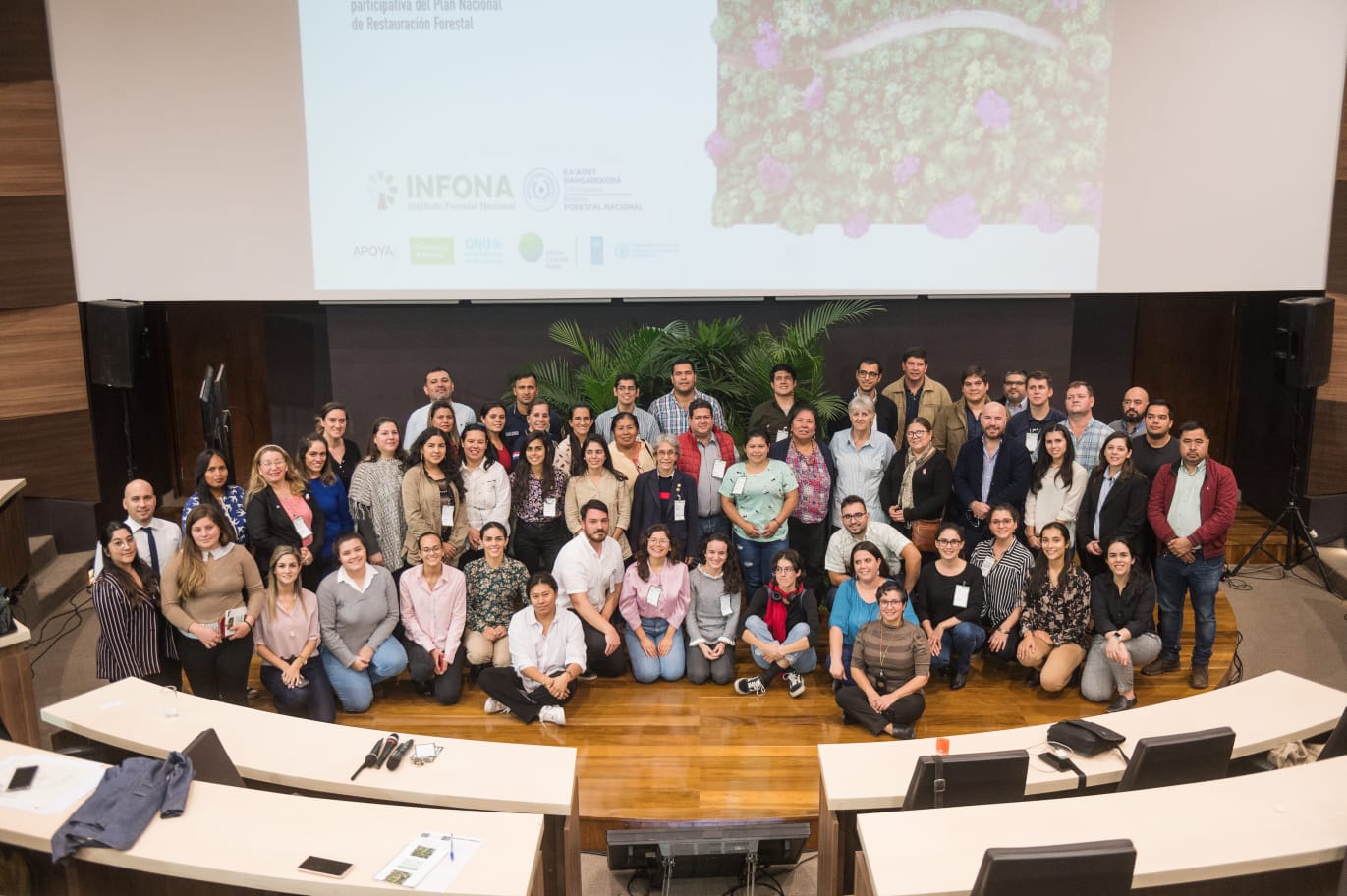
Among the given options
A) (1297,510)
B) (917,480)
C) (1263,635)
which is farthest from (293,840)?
(1297,510)

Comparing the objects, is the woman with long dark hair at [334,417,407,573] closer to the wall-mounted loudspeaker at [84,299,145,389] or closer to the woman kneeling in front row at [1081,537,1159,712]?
the wall-mounted loudspeaker at [84,299,145,389]

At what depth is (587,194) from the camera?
7398 millimetres

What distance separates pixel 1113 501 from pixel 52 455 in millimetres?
7100

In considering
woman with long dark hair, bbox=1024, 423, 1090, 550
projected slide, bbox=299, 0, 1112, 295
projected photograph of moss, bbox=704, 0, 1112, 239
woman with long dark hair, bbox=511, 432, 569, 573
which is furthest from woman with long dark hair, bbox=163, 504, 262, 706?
woman with long dark hair, bbox=1024, 423, 1090, 550

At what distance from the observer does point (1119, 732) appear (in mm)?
4211

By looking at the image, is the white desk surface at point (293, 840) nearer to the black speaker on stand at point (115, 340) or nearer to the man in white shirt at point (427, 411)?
the man in white shirt at point (427, 411)

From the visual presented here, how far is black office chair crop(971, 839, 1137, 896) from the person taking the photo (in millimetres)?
2982

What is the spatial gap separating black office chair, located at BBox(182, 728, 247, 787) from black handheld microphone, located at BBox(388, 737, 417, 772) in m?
0.52

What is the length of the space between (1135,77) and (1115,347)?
2423mm

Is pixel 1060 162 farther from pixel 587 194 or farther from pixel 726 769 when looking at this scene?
pixel 726 769

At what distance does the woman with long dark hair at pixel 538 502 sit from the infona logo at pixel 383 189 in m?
2.22

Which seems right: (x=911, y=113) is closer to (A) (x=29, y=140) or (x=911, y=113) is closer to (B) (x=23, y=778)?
(A) (x=29, y=140)

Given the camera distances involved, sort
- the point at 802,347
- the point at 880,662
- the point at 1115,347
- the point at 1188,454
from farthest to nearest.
Result: the point at 1115,347
the point at 802,347
the point at 1188,454
the point at 880,662

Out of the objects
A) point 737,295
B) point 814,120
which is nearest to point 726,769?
point 737,295
